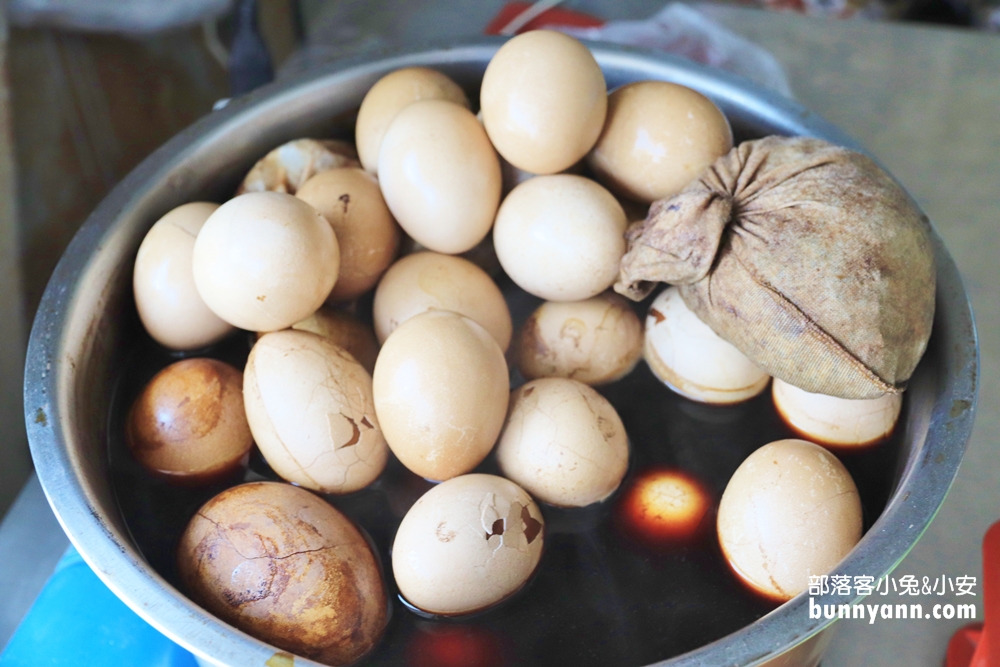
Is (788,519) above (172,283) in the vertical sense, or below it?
below

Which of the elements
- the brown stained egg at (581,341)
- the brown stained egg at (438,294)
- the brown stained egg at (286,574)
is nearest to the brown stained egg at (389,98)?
the brown stained egg at (438,294)

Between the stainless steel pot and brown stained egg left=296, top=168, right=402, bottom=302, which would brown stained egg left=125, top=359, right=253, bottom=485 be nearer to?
the stainless steel pot

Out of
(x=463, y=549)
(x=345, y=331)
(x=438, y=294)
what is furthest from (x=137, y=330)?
(x=463, y=549)

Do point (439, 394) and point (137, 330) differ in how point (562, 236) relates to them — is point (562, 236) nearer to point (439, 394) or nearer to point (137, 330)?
point (439, 394)

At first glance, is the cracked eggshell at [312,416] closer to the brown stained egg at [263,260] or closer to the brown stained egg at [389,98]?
the brown stained egg at [263,260]

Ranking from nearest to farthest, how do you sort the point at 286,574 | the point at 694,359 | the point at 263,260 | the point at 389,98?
the point at 286,574
the point at 263,260
the point at 694,359
the point at 389,98

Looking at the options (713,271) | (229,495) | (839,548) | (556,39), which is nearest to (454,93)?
(556,39)
